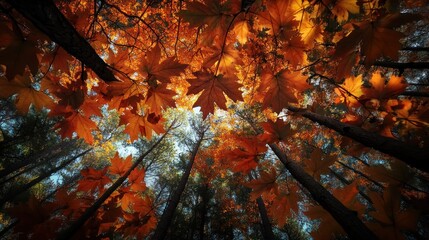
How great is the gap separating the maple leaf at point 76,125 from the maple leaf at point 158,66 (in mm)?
1001

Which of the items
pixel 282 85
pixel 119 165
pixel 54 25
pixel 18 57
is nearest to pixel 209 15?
pixel 282 85

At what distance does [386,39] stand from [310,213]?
1.61m

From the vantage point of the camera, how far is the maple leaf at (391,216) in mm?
1421

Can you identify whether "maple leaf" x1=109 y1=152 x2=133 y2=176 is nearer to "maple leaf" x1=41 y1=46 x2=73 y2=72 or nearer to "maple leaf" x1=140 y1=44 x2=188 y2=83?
"maple leaf" x1=41 y1=46 x2=73 y2=72

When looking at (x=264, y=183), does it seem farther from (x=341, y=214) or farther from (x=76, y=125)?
(x=76, y=125)

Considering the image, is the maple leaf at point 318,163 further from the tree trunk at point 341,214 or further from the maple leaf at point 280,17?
the maple leaf at point 280,17

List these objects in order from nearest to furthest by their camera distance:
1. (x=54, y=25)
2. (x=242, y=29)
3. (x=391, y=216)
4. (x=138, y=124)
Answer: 1. (x=54, y=25)
2. (x=391, y=216)
3. (x=242, y=29)
4. (x=138, y=124)

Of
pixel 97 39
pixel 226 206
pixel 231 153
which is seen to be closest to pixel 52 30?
pixel 97 39

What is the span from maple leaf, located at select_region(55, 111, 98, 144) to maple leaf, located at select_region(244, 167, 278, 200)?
179 cm

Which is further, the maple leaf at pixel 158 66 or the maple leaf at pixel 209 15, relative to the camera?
the maple leaf at pixel 158 66

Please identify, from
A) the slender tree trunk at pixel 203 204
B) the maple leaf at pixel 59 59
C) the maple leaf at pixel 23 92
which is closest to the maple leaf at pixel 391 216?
the maple leaf at pixel 59 59

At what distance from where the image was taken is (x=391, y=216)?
1.46 m

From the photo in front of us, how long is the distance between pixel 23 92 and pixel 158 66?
1.17 metres

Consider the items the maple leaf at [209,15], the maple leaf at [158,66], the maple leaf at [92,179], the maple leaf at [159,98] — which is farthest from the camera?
the maple leaf at [92,179]
